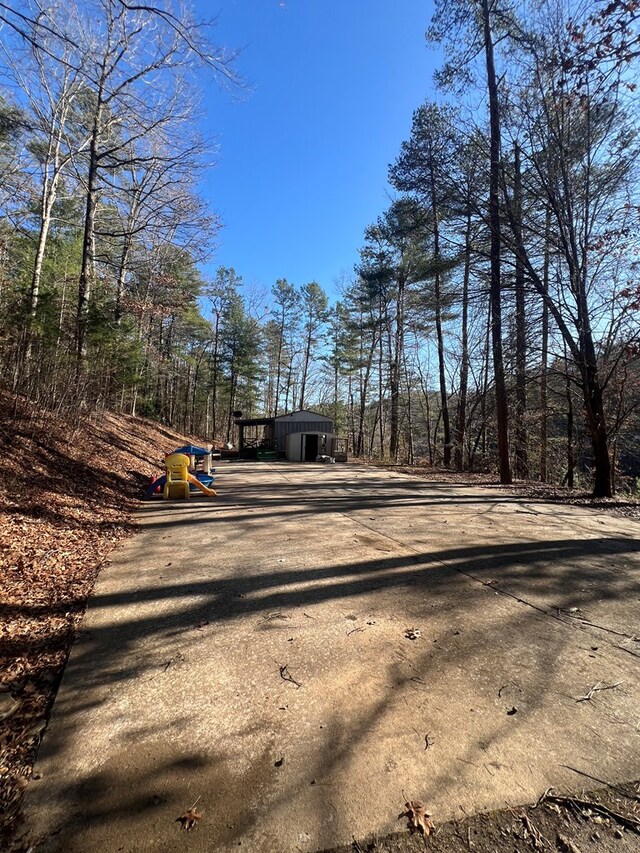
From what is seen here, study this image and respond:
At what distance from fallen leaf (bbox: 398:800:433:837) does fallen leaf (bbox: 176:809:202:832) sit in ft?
2.34

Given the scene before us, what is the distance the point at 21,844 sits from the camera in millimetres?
1320

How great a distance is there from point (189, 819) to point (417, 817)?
2.61 ft

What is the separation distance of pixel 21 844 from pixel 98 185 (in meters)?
16.0

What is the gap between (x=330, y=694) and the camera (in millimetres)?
2023

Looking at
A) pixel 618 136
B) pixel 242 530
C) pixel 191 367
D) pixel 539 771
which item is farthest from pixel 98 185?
pixel 191 367

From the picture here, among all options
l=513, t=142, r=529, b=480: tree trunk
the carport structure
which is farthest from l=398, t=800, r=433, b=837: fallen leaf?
the carport structure

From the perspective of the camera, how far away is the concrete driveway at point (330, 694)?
56.6 inches

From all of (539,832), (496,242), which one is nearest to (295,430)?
(496,242)

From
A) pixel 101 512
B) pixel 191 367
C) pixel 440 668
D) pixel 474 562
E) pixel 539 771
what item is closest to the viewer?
pixel 539 771

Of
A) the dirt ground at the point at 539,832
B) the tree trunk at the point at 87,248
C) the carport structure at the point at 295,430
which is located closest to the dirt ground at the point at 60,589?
the dirt ground at the point at 539,832

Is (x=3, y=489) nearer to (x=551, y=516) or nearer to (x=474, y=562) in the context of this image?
(x=474, y=562)

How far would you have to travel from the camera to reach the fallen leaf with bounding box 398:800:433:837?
1.33m

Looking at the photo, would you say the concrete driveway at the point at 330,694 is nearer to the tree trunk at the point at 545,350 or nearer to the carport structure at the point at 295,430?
the tree trunk at the point at 545,350

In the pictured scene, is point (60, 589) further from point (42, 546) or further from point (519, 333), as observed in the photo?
point (519, 333)
